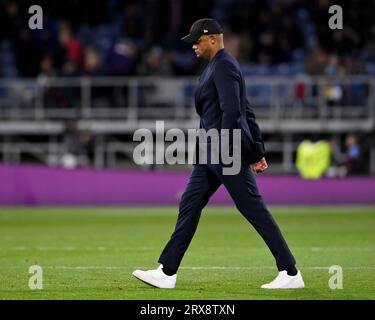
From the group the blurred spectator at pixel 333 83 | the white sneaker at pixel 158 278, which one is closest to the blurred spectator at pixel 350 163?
the blurred spectator at pixel 333 83

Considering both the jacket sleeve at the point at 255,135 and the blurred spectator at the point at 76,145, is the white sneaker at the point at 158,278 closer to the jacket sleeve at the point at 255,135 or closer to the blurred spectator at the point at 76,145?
the jacket sleeve at the point at 255,135

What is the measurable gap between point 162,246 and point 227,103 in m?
6.34

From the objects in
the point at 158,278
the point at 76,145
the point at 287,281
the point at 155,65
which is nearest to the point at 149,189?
the point at 76,145

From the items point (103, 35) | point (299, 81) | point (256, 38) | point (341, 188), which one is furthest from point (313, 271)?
point (103, 35)

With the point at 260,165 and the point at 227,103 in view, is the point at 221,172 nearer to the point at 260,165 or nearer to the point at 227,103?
the point at 260,165

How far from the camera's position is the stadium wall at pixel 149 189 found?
28.2m

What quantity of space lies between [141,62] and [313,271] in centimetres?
1993

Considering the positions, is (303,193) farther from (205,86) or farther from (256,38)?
(205,86)

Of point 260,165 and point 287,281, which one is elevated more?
point 260,165

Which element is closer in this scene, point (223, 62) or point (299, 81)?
point (223, 62)

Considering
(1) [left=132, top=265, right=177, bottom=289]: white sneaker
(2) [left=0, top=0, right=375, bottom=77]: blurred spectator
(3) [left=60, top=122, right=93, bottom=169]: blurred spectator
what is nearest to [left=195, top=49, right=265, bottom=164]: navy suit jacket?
(1) [left=132, top=265, right=177, bottom=289]: white sneaker

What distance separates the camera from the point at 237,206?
11.6 meters

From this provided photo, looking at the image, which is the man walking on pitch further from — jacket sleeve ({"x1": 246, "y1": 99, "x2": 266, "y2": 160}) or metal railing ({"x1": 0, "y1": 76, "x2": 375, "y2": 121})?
metal railing ({"x1": 0, "y1": 76, "x2": 375, "y2": 121})

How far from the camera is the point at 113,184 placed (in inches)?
1123
